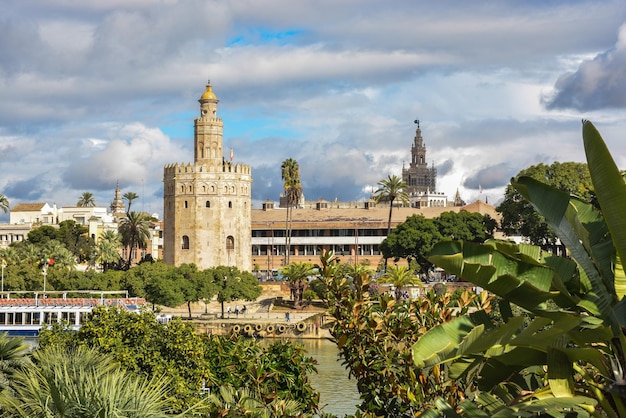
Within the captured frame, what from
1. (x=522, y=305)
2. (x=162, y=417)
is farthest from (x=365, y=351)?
(x=522, y=305)

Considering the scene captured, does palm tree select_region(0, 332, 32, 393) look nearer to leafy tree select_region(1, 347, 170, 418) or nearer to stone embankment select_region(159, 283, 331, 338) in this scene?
leafy tree select_region(1, 347, 170, 418)

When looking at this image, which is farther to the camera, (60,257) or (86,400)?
(60,257)

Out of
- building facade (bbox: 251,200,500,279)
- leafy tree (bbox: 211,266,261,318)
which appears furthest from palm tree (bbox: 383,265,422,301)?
building facade (bbox: 251,200,500,279)

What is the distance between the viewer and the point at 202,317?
6856 centimetres

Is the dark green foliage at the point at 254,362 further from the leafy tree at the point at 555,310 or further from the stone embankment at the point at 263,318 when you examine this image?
the stone embankment at the point at 263,318

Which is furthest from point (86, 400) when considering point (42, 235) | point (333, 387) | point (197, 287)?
point (42, 235)

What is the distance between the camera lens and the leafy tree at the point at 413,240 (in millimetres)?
78875

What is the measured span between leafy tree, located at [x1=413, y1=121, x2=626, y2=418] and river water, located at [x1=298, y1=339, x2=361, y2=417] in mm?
17959

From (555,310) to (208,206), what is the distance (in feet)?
A: 245

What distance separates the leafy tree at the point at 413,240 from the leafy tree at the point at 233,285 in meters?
12.8

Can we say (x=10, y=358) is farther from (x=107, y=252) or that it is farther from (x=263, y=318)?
(x=107, y=252)

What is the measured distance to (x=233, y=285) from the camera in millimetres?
69688

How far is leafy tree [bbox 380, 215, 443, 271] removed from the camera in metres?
78.9

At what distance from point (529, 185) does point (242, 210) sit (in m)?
75.0
